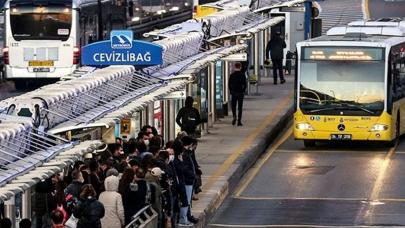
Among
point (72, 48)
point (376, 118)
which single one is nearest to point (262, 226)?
point (376, 118)

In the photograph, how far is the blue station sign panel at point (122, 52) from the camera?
2922 cm

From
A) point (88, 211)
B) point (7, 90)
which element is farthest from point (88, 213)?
point (7, 90)

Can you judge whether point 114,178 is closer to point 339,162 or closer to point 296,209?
point 296,209

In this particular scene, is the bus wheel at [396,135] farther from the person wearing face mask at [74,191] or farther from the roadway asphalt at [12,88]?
the person wearing face mask at [74,191]

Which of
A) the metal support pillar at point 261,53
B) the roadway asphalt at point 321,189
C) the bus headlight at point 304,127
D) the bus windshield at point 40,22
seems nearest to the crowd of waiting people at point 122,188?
the roadway asphalt at point 321,189

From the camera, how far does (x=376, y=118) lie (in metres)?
35.5

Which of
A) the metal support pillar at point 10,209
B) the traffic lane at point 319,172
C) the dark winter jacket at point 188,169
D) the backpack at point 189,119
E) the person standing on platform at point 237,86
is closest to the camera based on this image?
the metal support pillar at point 10,209

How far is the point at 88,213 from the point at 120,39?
36.6 feet

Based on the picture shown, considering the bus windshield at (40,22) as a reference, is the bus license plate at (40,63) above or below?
below

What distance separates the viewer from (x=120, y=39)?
2914 cm

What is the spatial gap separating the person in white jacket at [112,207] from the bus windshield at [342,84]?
1650 cm

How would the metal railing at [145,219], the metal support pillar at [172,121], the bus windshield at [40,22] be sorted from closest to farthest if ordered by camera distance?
the metal railing at [145,219] < the metal support pillar at [172,121] < the bus windshield at [40,22]

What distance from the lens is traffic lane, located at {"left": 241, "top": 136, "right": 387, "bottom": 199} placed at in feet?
97.0

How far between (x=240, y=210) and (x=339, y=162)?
22.4 feet
